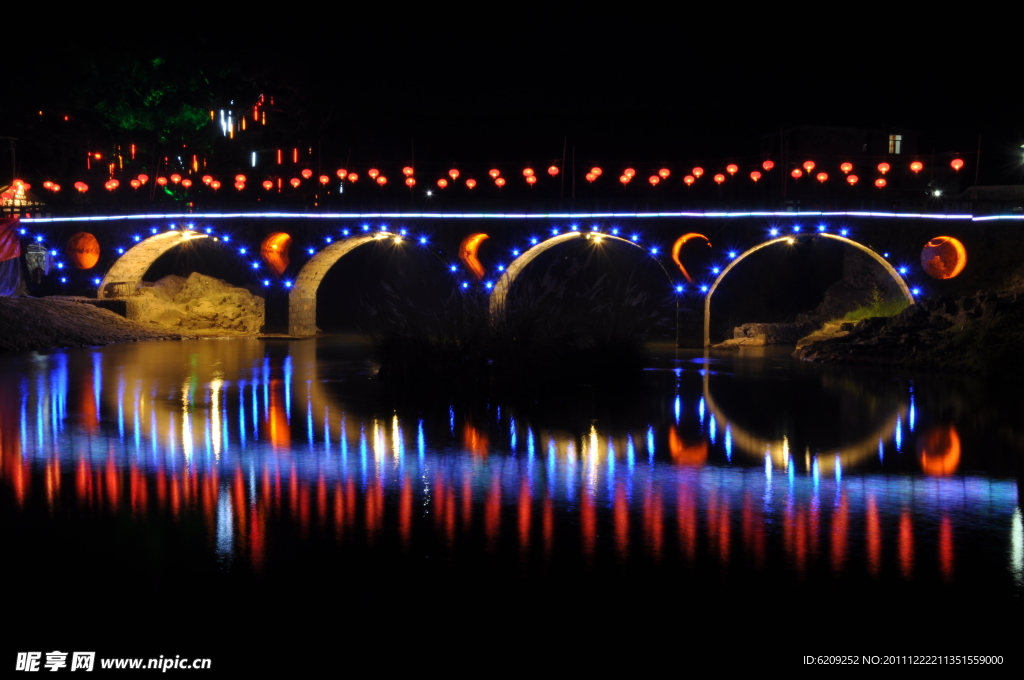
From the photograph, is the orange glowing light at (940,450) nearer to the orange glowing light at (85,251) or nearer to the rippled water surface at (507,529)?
the rippled water surface at (507,529)

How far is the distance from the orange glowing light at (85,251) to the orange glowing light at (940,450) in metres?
30.0

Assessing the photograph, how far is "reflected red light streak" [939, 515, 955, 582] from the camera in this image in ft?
20.7

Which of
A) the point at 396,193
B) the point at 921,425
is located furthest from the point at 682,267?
the point at 921,425

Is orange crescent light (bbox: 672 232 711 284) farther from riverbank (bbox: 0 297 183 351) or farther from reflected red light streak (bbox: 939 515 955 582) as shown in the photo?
reflected red light streak (bbox: 939 515 955 582)

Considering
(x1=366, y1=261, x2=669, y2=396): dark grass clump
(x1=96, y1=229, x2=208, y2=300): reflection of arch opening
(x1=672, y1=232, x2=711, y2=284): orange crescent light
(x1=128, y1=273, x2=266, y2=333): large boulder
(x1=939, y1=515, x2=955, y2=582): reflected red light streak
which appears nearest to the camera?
(x1=939, y1=515, x2=955, y2=582): reflected red light streak

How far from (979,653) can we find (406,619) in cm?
312

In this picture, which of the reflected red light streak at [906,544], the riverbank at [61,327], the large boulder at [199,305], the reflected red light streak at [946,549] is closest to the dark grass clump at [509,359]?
the reflected red light streak at [906,544]

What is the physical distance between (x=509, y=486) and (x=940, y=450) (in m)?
5.36

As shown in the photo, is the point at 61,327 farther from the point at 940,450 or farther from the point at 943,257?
the point at 943,257

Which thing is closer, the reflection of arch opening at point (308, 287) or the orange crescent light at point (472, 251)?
the orange crescent light at point (472, 251)

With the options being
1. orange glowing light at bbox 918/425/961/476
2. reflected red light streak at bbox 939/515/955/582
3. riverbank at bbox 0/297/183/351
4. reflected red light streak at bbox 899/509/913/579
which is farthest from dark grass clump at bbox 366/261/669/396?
riverbank at bbox 0/297/183/351

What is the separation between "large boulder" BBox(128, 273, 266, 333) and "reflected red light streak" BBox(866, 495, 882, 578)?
2875 cm

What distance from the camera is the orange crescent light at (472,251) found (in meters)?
31.1

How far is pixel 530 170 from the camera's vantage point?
1206 inches
